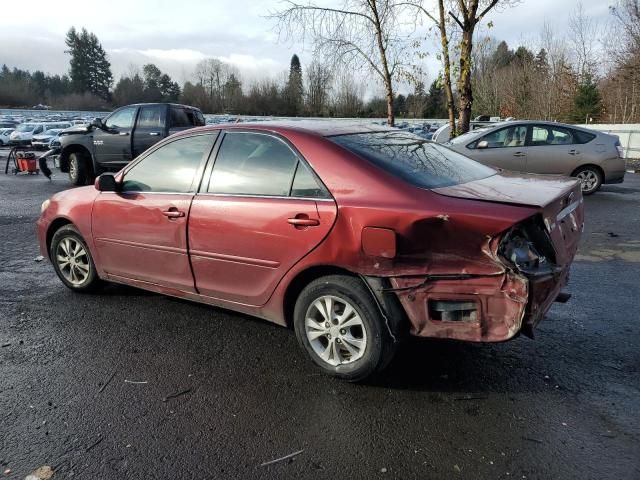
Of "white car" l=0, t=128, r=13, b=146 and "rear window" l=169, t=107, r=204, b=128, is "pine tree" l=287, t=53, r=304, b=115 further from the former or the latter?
"rear window" l=169, t=107, r=204, b=128

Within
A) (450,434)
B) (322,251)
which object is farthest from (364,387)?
(322,251)

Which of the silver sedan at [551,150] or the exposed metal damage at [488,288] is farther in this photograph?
the silver sedan at [551,150]

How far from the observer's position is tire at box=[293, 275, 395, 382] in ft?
9.77

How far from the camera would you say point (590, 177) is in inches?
432

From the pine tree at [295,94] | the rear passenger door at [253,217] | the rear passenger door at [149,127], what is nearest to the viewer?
the rear passenger door at [253,217]

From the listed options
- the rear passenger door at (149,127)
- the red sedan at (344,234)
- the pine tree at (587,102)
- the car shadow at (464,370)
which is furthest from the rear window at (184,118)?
the pine tree at (587,102)

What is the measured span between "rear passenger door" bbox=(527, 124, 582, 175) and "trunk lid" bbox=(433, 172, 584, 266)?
768 cm

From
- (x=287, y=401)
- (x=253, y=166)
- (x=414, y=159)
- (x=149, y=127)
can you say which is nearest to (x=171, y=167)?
(x=253, y=166)

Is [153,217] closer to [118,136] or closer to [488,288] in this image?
[488,288]

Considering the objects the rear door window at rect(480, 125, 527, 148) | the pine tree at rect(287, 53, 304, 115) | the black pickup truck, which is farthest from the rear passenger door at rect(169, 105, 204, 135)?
the pine tree at rect(287, 53, 304, 115)

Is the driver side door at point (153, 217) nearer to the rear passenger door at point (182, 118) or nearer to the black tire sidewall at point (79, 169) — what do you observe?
the rear passenger door at point (182, 118)

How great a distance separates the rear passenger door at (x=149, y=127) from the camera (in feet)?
38.3

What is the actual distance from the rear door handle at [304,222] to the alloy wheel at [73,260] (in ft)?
8.12

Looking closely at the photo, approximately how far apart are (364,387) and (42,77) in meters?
109
